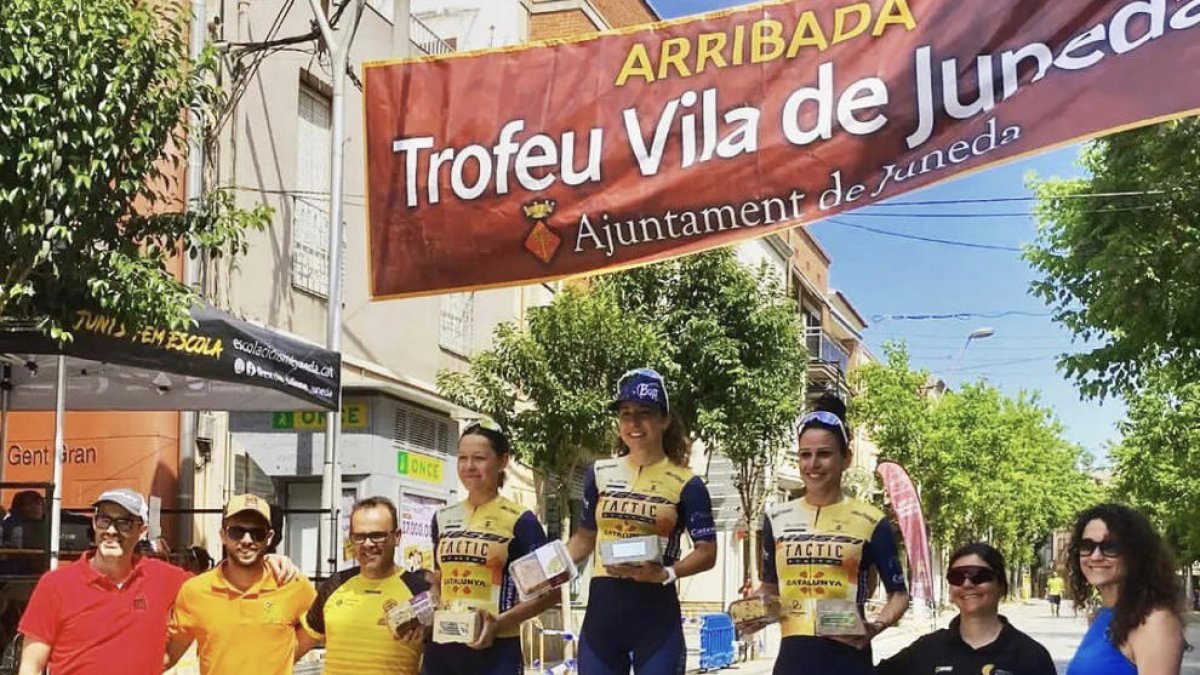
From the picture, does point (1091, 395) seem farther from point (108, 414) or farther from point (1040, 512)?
point (1040, 512)

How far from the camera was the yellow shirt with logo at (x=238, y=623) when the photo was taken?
514cm

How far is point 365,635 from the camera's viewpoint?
16.9 feet

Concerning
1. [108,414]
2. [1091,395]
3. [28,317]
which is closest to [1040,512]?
[1091,395]

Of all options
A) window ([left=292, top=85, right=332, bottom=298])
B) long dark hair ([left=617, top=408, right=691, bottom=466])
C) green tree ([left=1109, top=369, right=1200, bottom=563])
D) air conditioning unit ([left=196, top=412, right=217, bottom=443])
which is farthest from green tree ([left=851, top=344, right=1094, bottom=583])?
long dark hair ([left=617, top=408, right=691, bottom=466])

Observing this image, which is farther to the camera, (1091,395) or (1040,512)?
(1040,512)

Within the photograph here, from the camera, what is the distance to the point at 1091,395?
17.6m

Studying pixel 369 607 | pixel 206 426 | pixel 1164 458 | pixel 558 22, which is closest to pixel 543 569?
pixel 369 607

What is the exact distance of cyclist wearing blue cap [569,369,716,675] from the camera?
210 inches

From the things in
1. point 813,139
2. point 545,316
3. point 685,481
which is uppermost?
point 545,316

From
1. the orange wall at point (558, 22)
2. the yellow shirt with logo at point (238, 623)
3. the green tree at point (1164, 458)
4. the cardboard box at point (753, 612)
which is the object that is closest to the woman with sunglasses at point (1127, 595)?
the cardboard box at point (753, 612)

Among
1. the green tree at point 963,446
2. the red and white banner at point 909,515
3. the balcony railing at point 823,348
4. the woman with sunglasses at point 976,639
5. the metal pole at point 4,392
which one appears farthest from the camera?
the balcony railing at point 823,348

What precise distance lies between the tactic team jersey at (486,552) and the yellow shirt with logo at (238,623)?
2.00 feet

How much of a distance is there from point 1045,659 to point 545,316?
1398 centimetres

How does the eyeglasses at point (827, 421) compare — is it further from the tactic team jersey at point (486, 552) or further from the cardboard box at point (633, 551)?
the tactic team jersey at point (486, 552)
